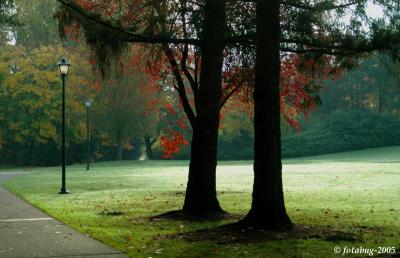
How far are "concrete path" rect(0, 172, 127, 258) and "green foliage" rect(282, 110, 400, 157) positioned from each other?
48.3 meters

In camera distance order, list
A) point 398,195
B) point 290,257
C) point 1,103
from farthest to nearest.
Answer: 1. point 1,103
2. point 398,195
3. point 290,257

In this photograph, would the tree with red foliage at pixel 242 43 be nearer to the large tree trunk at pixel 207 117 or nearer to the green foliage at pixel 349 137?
the large tree trunk at pixel 207 117

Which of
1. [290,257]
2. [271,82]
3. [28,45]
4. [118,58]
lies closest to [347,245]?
[290,257]

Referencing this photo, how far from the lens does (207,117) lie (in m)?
12.1

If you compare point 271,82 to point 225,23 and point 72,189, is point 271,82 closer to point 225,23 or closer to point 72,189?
point 225,23

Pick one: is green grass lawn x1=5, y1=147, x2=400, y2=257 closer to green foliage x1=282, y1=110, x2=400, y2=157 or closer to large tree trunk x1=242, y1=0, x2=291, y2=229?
large tree trunk x1=242, y1=0, x2=291, y2=229

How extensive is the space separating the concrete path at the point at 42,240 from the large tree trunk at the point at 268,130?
8.96 ft

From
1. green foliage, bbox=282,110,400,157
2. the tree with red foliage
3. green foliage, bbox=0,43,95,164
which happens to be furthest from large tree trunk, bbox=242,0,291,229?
green foliage, bbox=282,110,400,157

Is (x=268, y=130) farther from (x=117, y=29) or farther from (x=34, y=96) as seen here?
(x=34, y=96)

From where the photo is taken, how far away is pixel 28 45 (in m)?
52.2

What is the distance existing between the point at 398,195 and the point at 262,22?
28.8 feet

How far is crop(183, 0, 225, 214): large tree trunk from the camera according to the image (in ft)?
38.9

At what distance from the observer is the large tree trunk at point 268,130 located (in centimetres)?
953

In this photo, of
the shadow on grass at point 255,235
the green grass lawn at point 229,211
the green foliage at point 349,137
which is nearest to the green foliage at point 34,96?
the green foliage at point 349,137
